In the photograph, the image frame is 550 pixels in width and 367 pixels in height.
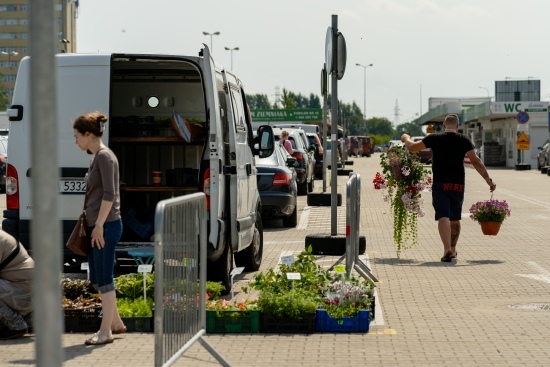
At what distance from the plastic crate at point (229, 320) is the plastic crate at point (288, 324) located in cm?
7

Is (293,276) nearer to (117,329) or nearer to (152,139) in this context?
(117,329)

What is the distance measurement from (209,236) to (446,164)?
5.03m

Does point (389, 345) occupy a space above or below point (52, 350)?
below

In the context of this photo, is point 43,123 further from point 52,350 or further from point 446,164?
point 446,164

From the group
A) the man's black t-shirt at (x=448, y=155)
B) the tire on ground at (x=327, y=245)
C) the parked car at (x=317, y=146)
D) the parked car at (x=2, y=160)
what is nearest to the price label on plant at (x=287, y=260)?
the tire on ground at (x=327, y=245)

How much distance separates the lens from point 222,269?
1180cm

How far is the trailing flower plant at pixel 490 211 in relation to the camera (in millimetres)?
17094

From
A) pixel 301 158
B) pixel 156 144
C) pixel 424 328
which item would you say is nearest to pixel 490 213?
pixel 156 144

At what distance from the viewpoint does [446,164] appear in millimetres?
15414

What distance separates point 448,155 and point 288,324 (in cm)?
636

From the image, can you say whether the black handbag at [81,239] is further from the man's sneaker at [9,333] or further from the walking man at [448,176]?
the walking man at [448,176]

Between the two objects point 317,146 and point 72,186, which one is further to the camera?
point 317,146

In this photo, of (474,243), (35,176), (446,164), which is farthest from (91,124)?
(474,243)

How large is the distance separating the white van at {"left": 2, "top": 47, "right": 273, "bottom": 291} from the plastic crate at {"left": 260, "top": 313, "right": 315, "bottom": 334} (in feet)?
5.91
